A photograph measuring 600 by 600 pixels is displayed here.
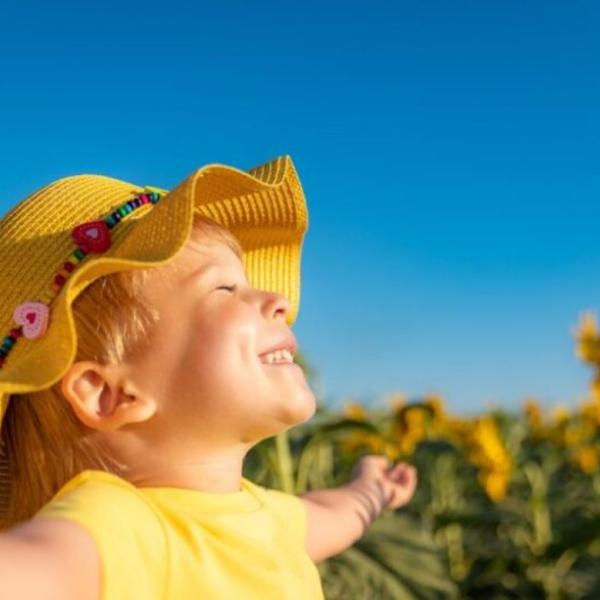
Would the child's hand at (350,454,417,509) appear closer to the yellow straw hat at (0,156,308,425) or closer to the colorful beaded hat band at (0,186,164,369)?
the yellow straw hat at (0,156,308,425)

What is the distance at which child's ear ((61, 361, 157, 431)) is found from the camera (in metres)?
1.26

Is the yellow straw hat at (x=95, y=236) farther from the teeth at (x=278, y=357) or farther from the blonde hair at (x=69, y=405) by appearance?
the teeth at (x=278, y=357)

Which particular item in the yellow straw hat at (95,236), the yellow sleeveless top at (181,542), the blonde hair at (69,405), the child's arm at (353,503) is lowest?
the child's arm at (353,503)

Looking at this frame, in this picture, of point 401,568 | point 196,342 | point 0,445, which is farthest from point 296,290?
point 401,568

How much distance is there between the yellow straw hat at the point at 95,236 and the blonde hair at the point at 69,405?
1.2 inches

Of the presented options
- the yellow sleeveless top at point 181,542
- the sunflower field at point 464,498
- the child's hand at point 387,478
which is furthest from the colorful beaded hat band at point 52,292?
the sunflower field at point 464,498

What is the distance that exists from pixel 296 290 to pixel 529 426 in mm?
5011

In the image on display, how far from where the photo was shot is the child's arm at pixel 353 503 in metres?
1.62

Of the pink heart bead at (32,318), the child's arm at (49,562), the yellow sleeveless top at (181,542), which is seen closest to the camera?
the child's arm at (49,562)

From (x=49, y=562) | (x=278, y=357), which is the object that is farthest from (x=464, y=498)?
(x=49, y=562)

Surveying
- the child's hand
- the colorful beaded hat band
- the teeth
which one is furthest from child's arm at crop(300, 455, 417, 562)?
the colorful beaded hat band

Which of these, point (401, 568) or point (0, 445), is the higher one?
point (0, 445)

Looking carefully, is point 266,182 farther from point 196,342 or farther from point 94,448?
point 94,448

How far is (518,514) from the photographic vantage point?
453 centimetres
